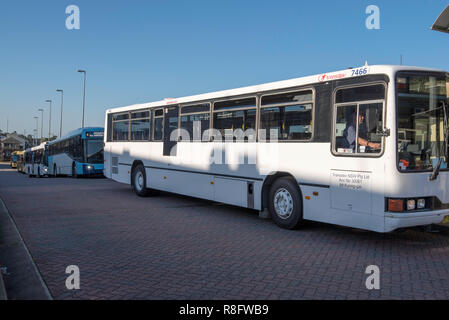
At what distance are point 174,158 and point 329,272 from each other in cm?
746

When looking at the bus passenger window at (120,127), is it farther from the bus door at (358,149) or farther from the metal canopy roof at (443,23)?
the metal canopy roof at (443,23)

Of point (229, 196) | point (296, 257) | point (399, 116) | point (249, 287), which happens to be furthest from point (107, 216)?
point (399, 116)

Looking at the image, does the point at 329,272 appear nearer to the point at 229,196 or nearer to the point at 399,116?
the point at 399,116

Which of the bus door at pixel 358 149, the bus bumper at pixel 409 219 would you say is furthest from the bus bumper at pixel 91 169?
the bus bumper at pixel 409 219

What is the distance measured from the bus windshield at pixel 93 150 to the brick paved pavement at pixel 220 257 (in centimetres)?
1659

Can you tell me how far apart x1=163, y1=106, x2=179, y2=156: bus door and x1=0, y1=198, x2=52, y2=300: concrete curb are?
210 inches

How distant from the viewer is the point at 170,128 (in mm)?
12719

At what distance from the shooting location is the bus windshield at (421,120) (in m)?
6.77

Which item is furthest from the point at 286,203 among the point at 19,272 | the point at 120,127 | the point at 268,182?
the point at 120,127

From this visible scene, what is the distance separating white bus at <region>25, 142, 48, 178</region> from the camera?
128 ft

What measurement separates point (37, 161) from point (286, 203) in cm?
4033

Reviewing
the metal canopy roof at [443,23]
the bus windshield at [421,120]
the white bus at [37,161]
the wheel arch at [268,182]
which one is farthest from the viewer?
the white bus at [37,161]

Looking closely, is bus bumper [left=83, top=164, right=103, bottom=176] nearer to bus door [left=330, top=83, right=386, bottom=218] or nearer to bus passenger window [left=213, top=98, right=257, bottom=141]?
bus passenger window [left=213, top=98, right=257, bottom=141]

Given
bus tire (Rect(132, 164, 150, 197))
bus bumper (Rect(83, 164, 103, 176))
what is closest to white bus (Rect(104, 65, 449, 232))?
bus tire (Rect(132, 164, 150, 197))
